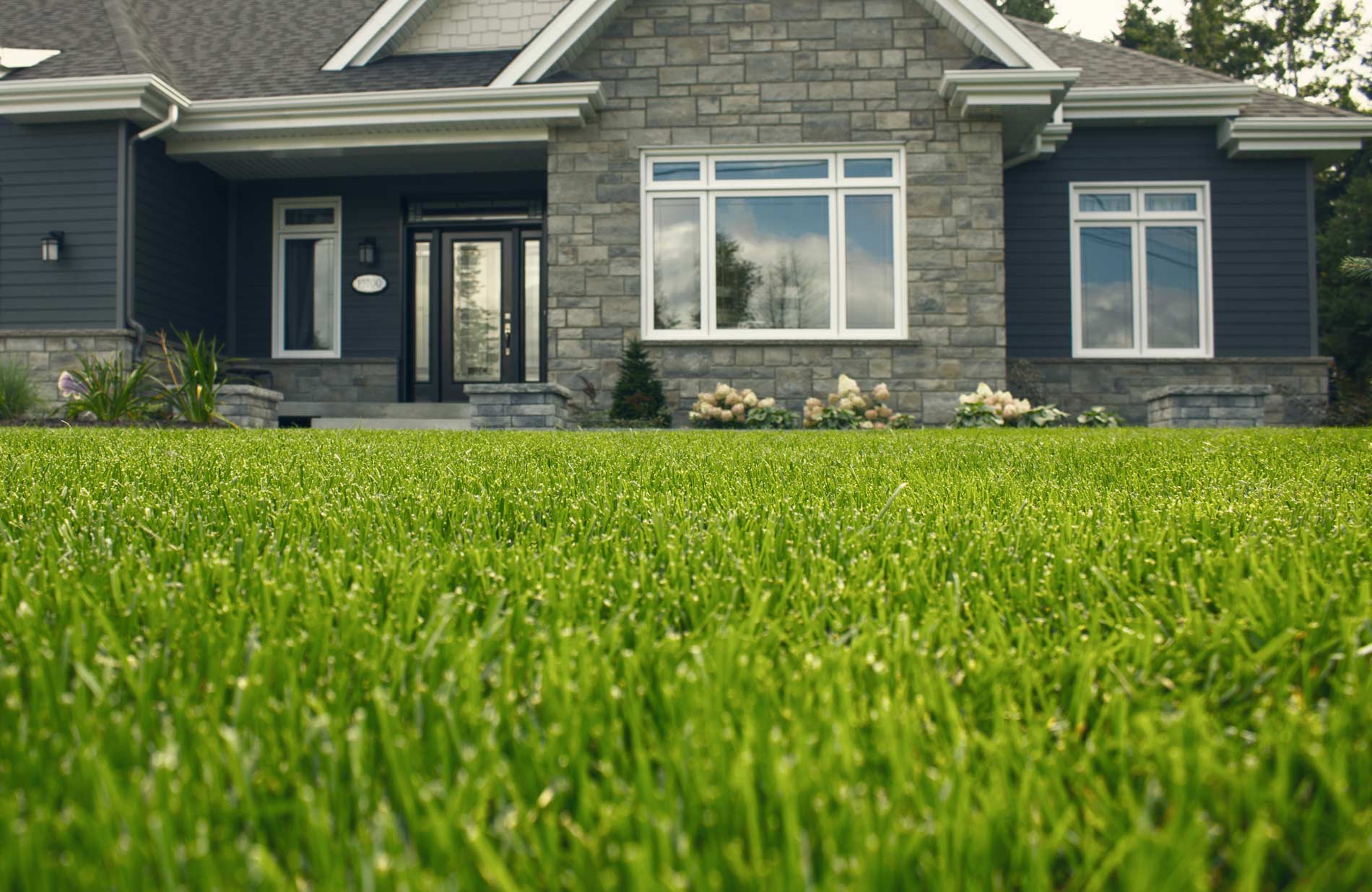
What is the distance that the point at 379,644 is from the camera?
1.23 metres

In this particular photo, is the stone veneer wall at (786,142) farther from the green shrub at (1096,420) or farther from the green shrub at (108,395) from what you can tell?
the green shrub at (108,395)

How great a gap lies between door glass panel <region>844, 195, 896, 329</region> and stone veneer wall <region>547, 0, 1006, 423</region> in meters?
0.31

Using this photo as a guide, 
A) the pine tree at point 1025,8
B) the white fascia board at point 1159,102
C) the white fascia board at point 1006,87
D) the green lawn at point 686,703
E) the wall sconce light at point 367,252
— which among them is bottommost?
the green lawn at point 686,703

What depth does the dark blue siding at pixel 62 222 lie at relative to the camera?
11008 millimetres

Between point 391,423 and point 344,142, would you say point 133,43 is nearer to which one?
point 344,142

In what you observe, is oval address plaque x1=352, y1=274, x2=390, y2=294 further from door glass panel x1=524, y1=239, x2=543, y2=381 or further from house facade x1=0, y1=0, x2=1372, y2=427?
door glass panel x1=524, y1=239, x2=543, y2=381

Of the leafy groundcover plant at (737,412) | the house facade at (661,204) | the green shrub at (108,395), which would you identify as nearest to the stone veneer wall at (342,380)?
the house facade at (661,204)

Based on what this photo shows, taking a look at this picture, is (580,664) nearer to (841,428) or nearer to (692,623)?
(692,623)

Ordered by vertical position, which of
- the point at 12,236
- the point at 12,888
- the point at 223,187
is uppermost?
the point at 223,187

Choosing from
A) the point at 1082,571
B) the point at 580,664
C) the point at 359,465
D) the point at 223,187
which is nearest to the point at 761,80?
the point at 223,187

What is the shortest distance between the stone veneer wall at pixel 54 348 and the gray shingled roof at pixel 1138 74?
434 inches

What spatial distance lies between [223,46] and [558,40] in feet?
19.8

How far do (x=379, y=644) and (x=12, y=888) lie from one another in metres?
0.54

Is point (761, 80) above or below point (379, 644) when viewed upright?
above
